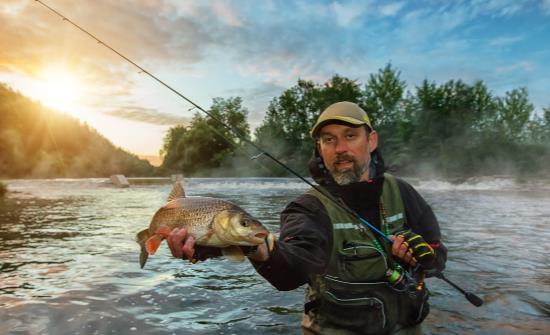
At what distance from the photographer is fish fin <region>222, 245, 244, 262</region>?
2.65 meters

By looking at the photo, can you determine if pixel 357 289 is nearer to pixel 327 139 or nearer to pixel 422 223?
pixel 422 223

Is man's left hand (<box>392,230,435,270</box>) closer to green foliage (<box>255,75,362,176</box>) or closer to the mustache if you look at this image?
the mustache

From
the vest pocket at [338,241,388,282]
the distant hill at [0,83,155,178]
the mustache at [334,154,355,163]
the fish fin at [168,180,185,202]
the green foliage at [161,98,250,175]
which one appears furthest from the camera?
the green foliage at [161,98,250,175]

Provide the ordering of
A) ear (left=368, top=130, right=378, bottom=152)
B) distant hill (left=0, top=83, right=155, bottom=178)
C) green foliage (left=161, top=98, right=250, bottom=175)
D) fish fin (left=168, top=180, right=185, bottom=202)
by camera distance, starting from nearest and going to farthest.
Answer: fish fin (left=168, top=180, right=185, bottom=202)
ear (left=368, top=130, right=378, bottom=152)
distant hill (left=0, top=83, right=155, bottom=178)
green foliage (left=161, top=98, right=250, bottom=175)

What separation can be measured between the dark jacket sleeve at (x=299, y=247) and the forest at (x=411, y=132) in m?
41.9

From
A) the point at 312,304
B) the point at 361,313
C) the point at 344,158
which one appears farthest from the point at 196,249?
the point at 344,158

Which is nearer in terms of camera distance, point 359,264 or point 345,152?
point 359,264

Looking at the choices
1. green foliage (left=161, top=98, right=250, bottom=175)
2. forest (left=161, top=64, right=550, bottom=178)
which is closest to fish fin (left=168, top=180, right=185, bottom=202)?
forest (left=161, top=64, right=550, bottom=178)

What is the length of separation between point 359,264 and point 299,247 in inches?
28.6

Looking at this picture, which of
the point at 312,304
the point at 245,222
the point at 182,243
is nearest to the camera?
the point at 245,222

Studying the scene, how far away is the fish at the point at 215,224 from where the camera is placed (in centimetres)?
259

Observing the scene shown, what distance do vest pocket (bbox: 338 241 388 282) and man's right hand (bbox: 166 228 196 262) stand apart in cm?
137

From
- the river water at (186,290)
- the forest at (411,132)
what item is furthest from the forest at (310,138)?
the river water at (186,290)

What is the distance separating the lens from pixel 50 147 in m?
94.2
